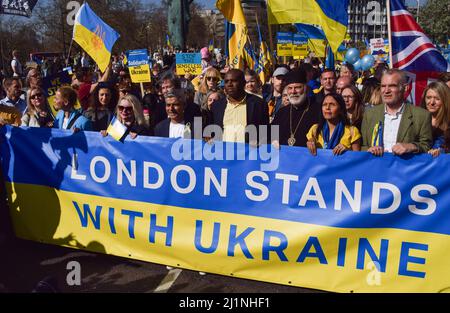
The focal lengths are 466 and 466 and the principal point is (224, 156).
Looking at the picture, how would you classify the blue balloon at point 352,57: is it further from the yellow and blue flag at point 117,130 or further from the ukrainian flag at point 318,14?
the yellow and blue flag at point 117,130

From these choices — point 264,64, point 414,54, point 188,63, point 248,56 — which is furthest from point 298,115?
point 188,63

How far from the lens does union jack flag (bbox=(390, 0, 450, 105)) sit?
465 cm

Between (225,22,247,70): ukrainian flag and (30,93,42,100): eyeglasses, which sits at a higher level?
(225,22,247,70): ukrainian flag

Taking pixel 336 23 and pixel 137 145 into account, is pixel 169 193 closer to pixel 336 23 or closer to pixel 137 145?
pixel 137 145

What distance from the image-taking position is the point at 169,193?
4289 millimetres

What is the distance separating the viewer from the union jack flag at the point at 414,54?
4.65 metres

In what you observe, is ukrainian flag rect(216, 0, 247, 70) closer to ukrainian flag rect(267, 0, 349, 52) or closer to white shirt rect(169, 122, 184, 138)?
ukrainian flag rect(267, 0, 349, 52)

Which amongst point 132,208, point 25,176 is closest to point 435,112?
point 132,208

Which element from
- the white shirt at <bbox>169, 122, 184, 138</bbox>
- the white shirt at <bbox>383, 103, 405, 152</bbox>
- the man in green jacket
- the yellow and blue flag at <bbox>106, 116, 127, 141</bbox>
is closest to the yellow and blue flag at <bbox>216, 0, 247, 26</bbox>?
the white shirt at <bbox>169, 122, 184, 138</bbox>

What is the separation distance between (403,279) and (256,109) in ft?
6.69

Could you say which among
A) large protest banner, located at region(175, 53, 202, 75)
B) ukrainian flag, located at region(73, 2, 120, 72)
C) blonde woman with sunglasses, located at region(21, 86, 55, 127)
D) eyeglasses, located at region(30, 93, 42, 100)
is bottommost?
blonde woman with sunglasses, located at region(21, 86, 55, 127)

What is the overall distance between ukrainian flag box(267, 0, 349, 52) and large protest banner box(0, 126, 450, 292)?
10.3ft

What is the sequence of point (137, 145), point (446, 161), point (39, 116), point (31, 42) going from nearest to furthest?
point (446, 161) < point (137, 145) < point (39, 116) < point (31, 42)

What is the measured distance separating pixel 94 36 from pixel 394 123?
14.3 feet
